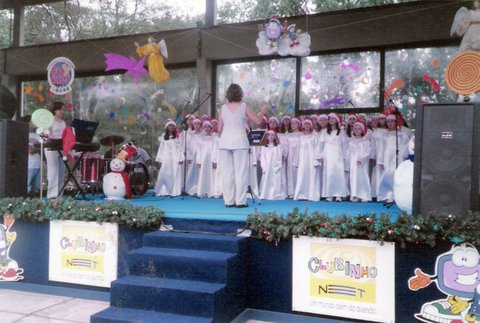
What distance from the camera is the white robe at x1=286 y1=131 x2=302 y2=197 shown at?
822cm

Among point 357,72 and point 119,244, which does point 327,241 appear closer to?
point 119,244

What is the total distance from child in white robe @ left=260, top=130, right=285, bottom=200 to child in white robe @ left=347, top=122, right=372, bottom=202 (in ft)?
3.93

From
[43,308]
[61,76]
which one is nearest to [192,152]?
[61,76]

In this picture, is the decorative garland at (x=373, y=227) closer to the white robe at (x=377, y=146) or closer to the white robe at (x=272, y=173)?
the white robe at (x=272, y=173)

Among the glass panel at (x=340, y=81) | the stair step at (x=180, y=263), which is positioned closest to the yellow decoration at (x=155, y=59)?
the glass panel at (x=340, y=81)

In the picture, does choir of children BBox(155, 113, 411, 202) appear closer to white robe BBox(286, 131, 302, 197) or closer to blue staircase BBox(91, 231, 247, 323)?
white robe BBox(286, 131, 302, 197)

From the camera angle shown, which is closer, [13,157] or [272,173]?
[13,157]

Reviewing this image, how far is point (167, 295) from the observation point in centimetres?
397

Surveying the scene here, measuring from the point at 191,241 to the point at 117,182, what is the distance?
3.45 metres

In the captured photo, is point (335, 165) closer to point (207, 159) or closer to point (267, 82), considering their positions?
point (207, 159)

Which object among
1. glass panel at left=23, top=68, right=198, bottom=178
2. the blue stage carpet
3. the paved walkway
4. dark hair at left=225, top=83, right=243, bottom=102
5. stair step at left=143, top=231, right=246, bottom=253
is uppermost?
glass panel at left=23, top=68, right=198, bottom=178

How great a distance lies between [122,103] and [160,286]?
778 cm

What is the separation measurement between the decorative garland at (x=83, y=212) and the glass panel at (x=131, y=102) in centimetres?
523

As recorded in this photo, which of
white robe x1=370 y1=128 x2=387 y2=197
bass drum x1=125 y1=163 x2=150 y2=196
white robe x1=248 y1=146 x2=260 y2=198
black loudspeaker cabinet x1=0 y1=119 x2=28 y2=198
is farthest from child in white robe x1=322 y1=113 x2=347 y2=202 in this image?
black loudspeaker cabinet x1=0 y1=119 x2=28 y2=198
